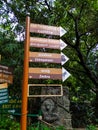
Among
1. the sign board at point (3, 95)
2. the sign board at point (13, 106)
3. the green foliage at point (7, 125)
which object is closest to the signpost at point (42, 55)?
the sign board at point (3, 95)

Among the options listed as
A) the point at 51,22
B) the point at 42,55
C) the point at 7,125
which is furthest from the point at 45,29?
the point at 51,22

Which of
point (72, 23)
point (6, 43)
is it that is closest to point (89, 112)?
point (72, 23)

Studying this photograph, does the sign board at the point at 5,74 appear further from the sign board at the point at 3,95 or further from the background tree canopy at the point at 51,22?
the background tree canopy at the point at 51,22

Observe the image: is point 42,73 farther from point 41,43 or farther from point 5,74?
point 5,74

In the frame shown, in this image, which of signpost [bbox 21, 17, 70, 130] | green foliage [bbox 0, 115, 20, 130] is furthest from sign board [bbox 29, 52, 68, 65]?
green foliage [bbox 0, 115, 20, 130]

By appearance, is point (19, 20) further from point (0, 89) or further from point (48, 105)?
point (0, 89)

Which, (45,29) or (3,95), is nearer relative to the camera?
(3,95)

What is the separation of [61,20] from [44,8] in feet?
2.30

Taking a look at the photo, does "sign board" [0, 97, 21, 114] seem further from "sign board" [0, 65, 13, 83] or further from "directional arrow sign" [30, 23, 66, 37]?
"directional arrow sign" [30, 23, 66, 37]

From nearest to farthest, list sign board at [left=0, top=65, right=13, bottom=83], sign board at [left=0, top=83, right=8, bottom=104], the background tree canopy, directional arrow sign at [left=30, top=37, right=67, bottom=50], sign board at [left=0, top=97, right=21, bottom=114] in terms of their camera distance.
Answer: sign board at [left=0, top=83, right=8, bottom=104] < directional arrow sign at [left=30, top=37, right=67, bottom=50] < sign board at [left=0, top=65, right=13, bottom=83] < sign board at [left=0, top=97, right=21, bottom=114] < the background tree canopy

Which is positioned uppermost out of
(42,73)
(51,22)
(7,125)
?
(51,22)

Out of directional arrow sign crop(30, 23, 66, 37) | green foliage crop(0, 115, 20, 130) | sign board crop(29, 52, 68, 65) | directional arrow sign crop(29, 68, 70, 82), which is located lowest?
green foliage crop(0, 115, 20, 130)

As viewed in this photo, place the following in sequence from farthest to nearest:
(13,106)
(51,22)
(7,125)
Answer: (51,22), (13,106), (7,125)

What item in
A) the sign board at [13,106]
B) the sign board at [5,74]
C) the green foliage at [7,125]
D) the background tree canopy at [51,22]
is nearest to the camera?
the sign board at [5,74]
